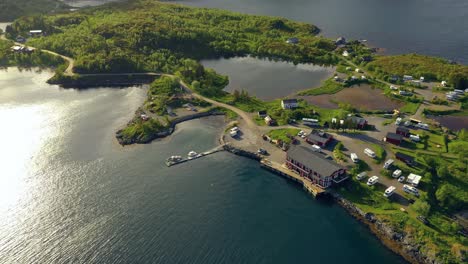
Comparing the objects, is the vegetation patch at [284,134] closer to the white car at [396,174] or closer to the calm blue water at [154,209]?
the calm blue water at [154,209]

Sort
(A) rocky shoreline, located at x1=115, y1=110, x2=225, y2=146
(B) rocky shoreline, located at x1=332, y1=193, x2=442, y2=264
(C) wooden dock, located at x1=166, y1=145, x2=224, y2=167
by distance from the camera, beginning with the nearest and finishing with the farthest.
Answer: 1. (B) rocky shoreline, located at x1=332, y1=193, x2=442, y2=264
2. (C) wooden dock, located at x1=166, y1=145, x2=224, y2=167
3. (A) rocky shoreline, located at x1=115, y1=110, x2=225, y2=146

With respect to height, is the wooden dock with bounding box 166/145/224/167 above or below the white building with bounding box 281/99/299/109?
below

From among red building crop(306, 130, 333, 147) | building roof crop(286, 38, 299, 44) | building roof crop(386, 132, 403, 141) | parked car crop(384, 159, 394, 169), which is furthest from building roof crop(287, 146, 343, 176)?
building roof crop(286, 38, 299, 44)

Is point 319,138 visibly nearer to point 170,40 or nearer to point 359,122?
point 359,122

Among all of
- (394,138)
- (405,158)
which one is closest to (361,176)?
(405,158)

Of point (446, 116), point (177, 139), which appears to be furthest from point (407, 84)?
point (177, 139)

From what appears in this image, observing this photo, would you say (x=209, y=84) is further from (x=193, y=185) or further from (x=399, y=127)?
(x=399, y=127)

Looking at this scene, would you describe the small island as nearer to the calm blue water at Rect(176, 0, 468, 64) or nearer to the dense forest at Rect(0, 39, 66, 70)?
the dense forest at Rect(0, 39, 66, 70)
